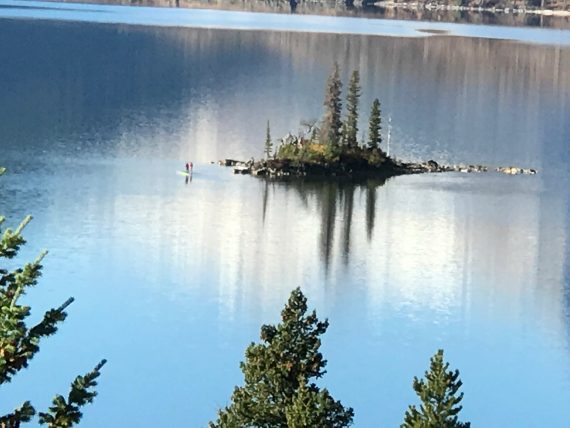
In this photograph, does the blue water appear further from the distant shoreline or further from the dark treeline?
the dark treeline

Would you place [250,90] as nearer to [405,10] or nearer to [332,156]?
[332,156]

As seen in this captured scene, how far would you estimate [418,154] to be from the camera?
44.3 m

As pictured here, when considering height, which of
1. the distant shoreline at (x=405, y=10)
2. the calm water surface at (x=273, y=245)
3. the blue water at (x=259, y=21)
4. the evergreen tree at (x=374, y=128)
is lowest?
the calm water surface at (x=273, y=245)

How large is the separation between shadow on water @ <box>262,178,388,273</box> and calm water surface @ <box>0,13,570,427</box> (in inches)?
4.2

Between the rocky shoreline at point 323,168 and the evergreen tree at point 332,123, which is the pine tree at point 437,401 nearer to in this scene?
the rocky shoreline at point 323,168

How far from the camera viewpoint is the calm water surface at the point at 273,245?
68.5 ft

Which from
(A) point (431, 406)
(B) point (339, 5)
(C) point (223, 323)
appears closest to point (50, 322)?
(A) point (431, 406)

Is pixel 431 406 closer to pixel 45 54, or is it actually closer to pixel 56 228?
pixel 56 228

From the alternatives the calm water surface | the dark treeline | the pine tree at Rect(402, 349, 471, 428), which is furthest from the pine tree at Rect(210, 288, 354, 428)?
the calm water surface

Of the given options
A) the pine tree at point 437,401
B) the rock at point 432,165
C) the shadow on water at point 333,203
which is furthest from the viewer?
the rock at point 432,165

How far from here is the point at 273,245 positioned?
29984mm

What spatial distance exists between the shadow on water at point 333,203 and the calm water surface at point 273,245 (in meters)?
0.11

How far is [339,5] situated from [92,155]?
12852cm

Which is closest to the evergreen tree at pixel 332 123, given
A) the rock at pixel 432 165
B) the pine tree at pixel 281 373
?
the rock at pixel 432 165
